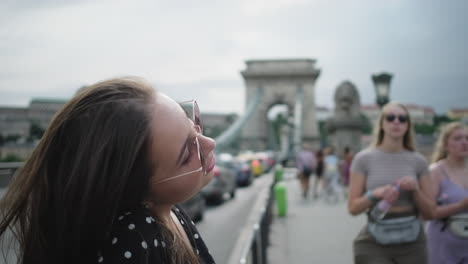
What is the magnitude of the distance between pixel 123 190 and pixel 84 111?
18cm

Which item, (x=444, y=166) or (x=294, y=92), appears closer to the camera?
(x=444, y=166)

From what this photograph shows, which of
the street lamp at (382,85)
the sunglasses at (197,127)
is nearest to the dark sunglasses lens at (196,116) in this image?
the sunglasses at (197,127)

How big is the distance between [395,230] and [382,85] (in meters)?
8.64

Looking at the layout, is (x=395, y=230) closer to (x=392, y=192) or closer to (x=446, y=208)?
(x=392, y=192)

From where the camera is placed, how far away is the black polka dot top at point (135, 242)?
0.88 metres

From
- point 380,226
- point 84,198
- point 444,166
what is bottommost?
point 380,226

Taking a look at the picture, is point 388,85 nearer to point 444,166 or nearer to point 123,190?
point 444,166

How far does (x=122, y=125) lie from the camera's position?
36.5 inches

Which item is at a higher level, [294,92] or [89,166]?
[89,166]

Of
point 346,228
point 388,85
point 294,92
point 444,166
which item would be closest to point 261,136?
point 294,92

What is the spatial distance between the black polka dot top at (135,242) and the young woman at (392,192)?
2.12m

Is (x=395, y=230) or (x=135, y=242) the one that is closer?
(x=135, y=242)

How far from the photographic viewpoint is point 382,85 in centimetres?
1095

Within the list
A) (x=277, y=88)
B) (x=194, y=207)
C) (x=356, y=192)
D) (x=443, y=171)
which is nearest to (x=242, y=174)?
(x=194, y=207)
